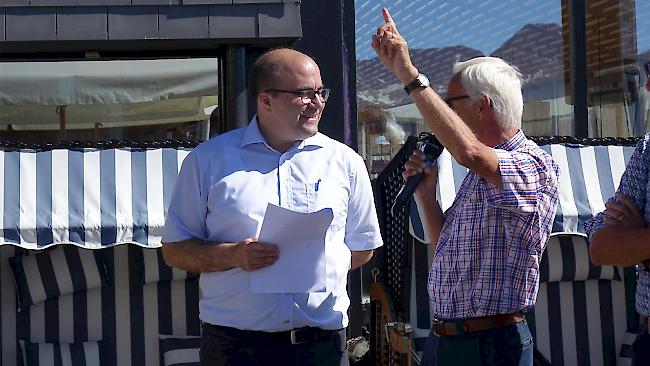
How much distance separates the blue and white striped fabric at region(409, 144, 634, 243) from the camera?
509 centimetres

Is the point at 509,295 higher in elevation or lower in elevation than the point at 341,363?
higher

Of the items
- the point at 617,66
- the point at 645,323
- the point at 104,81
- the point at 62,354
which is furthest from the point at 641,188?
the point at 617,66

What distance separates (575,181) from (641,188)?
3027mm

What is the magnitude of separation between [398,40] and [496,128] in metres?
0.42

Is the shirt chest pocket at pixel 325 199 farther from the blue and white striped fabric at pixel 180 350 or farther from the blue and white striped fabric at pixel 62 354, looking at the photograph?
the blue and white striped fabric at pixel 62 354

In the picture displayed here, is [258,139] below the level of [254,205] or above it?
above

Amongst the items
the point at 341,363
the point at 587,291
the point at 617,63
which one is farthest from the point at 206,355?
the point at 617,63

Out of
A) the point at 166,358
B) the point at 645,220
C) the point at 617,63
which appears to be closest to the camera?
the point at 645,220

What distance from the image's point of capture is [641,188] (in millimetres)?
2434

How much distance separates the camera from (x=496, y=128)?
8.65ft

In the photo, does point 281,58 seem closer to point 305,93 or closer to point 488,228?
point 305,93

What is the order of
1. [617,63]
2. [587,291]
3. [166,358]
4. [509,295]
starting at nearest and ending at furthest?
[509,295] < [166,358] < [587,291] < [617,63]

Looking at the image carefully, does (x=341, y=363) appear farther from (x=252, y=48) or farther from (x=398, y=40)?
(x=252, y=48)

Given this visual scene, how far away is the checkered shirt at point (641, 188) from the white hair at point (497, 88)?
1.25 ft
